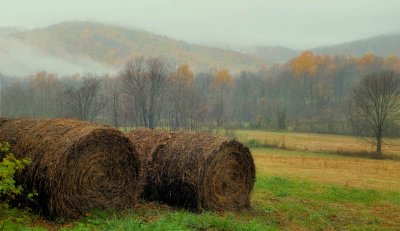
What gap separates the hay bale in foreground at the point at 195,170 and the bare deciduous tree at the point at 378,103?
4127 cm

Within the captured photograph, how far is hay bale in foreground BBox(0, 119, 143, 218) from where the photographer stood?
→ 961 cm

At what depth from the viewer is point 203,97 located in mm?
115812

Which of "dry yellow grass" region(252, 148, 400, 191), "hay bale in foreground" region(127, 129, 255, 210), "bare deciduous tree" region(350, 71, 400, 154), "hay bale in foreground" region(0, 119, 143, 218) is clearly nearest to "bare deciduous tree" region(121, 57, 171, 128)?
"bare deciduous tree" region(350, 71, 400, 154)

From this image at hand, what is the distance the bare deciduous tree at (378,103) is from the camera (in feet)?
171

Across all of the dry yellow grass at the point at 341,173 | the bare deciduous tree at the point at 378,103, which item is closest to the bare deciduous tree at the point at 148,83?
the bare deciduous tree at the point at 378,103

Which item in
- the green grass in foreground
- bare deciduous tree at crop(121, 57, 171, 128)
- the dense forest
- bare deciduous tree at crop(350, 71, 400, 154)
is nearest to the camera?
the green grass in foreground

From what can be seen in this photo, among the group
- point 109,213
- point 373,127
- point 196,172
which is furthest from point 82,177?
point 373,127

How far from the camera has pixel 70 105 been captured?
70.8 metres

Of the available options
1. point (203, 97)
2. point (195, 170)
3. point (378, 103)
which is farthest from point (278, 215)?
point (203, 97)

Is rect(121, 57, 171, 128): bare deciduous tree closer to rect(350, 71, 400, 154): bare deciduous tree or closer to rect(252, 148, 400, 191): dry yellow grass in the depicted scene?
rect(350, 71, 400, 154): bare deciduous tree

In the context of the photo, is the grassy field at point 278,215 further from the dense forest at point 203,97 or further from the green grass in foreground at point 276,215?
the dense forest at point 203,97

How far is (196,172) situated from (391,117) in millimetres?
46095

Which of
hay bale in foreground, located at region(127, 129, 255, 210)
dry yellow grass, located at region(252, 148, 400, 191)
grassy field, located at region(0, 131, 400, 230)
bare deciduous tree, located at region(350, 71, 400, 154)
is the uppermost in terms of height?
bare deciduous tree, located at region(350, 71, 400, 154)

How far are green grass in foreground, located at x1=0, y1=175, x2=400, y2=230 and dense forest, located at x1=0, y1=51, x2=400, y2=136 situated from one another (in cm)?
4335
